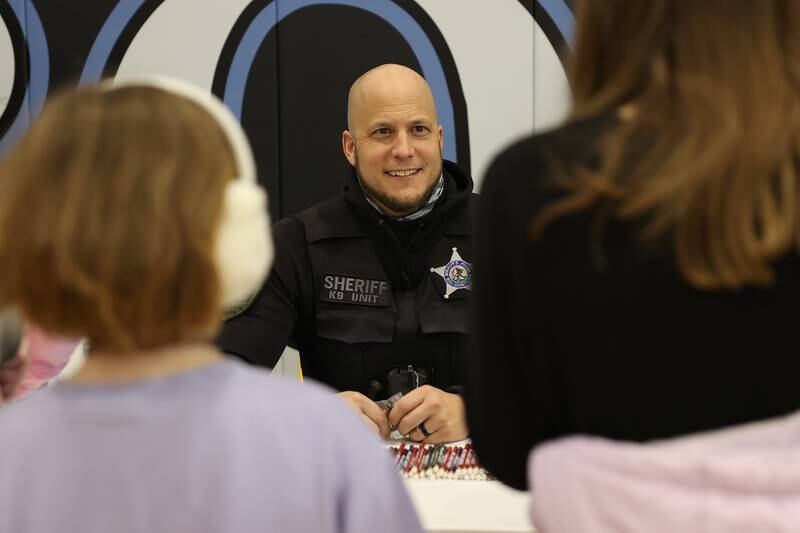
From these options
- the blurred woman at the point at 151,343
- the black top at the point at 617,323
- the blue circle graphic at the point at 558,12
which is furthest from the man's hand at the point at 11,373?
the blue circle graphic at the point at 558,12

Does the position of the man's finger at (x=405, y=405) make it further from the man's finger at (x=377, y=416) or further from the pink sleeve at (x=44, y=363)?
the pink sleeve at (x=44, y=363)

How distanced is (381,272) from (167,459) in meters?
1.41

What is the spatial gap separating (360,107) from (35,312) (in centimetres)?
170

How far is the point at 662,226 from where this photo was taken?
81cm

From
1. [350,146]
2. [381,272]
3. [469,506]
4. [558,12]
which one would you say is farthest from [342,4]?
[469,506]

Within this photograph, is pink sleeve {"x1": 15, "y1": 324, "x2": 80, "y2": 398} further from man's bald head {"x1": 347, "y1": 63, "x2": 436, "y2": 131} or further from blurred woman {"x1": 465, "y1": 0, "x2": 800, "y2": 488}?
man's bald head {"x1": 347, "y1": 63, "x2": 436, "y2": 131}

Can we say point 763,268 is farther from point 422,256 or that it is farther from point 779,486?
point 422,256

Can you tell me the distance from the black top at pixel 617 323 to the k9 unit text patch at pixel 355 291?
1265 millimetres

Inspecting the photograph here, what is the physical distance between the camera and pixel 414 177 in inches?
92.7

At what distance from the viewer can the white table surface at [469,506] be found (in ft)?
4.28

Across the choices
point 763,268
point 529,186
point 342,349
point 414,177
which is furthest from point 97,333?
point 414,177

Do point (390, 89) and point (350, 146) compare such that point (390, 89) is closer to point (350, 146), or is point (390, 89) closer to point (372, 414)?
point (350, 146)

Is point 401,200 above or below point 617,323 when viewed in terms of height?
above

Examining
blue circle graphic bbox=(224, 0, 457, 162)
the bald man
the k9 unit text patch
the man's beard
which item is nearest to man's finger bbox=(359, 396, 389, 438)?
the bald man
